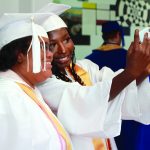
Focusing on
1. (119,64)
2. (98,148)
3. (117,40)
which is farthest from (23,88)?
(117,40)

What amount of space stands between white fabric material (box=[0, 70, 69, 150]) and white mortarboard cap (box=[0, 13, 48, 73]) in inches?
6.8

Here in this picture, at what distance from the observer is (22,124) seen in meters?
1.33

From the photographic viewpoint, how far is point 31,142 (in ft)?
4.38

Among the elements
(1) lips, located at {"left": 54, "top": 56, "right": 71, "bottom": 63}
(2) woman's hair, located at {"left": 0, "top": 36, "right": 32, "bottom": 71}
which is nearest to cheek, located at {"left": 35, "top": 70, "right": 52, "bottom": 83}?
(2) woman's hair, located at {"left": 0, "top": 36, "right": 32, "bottom": 71}

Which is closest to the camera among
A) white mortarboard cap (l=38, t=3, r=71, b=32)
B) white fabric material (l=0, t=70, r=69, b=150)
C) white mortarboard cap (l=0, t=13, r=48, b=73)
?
white fabric material (l=0, t=70, r=69, b=150)

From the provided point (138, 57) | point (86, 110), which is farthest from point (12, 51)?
point (138, 57)

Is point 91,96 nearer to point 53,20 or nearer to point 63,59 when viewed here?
point 63,59

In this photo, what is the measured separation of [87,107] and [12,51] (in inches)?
14.8

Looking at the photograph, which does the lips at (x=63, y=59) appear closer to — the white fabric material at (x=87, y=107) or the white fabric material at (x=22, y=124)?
the white fabric material at (x=87, y=107)

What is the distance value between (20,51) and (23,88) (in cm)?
16

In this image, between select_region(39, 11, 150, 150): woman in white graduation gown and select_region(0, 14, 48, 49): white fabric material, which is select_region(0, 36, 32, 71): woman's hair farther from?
select_region(39, 11, 150, 150): woman in white graduation gown

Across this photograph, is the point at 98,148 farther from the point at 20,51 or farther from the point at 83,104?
the point at 20,51

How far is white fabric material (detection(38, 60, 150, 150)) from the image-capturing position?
1.54m

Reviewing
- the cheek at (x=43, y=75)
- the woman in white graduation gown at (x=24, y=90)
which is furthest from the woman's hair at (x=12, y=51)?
the cheek at (x=43, y=75)
